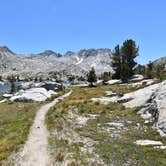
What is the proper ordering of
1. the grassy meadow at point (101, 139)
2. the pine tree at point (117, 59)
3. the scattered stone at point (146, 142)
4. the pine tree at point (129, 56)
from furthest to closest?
the pine tree at point (117, 59), the pine tree at point (129, 56), the scattered stone at point (146, 142), the grassy meadow at point (101, 139)

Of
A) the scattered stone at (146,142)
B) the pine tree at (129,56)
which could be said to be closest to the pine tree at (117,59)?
the pine tree at (129,56)

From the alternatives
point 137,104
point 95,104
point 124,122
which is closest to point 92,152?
point 124,122

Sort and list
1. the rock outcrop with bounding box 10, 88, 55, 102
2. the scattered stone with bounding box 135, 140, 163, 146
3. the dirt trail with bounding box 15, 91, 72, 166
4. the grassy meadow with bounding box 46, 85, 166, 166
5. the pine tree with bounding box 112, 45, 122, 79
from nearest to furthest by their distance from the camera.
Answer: the dirt trail with bounding box 15, 91, 72, 166 → the grassy meadow with bounding box 46, 85, 166, 166 → the scattered stone with bounding box 135, 140, 163, 146 → the rock outcrop with bounding box 10, 88, 55, 102 → the pine tree with bounding box 112, 45, 122, 79

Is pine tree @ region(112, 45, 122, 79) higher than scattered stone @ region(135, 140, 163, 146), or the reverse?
pine tree @ region(112, 45, 122, 79)

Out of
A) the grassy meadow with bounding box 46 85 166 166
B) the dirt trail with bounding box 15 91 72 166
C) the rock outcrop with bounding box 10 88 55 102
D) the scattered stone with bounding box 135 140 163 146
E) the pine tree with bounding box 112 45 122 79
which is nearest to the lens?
the dirt trail with bounding box 15 91 72 166

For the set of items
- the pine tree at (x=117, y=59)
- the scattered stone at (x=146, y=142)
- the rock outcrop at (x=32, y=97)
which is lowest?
the scattered stone at (x=146, y=142)

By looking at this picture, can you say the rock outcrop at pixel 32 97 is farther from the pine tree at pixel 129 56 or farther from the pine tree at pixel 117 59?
the pine tree at pixel 117 59

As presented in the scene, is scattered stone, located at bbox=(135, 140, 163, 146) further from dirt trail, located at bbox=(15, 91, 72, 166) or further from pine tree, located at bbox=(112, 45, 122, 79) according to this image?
pine tree, located at bbox=(112, 45, 122, 79)

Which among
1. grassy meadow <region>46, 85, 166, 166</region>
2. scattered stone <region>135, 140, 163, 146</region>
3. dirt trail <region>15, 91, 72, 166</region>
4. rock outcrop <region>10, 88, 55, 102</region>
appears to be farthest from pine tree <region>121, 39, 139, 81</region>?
scattered stone <region>135, 140, 163, 146</region>

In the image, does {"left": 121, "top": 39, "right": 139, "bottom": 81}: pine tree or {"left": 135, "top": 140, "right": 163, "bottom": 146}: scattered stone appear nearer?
{"left": 135, "top": 140, "right": 163, "bottom": 146}: scattered stone

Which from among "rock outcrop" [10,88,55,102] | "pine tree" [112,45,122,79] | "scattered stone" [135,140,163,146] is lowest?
"scattered stone" [135,140,163,146]

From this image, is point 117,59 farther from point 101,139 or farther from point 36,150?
point 36,150

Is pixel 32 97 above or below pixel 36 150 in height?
above

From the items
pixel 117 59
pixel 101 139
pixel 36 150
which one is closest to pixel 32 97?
pixel 101 139
